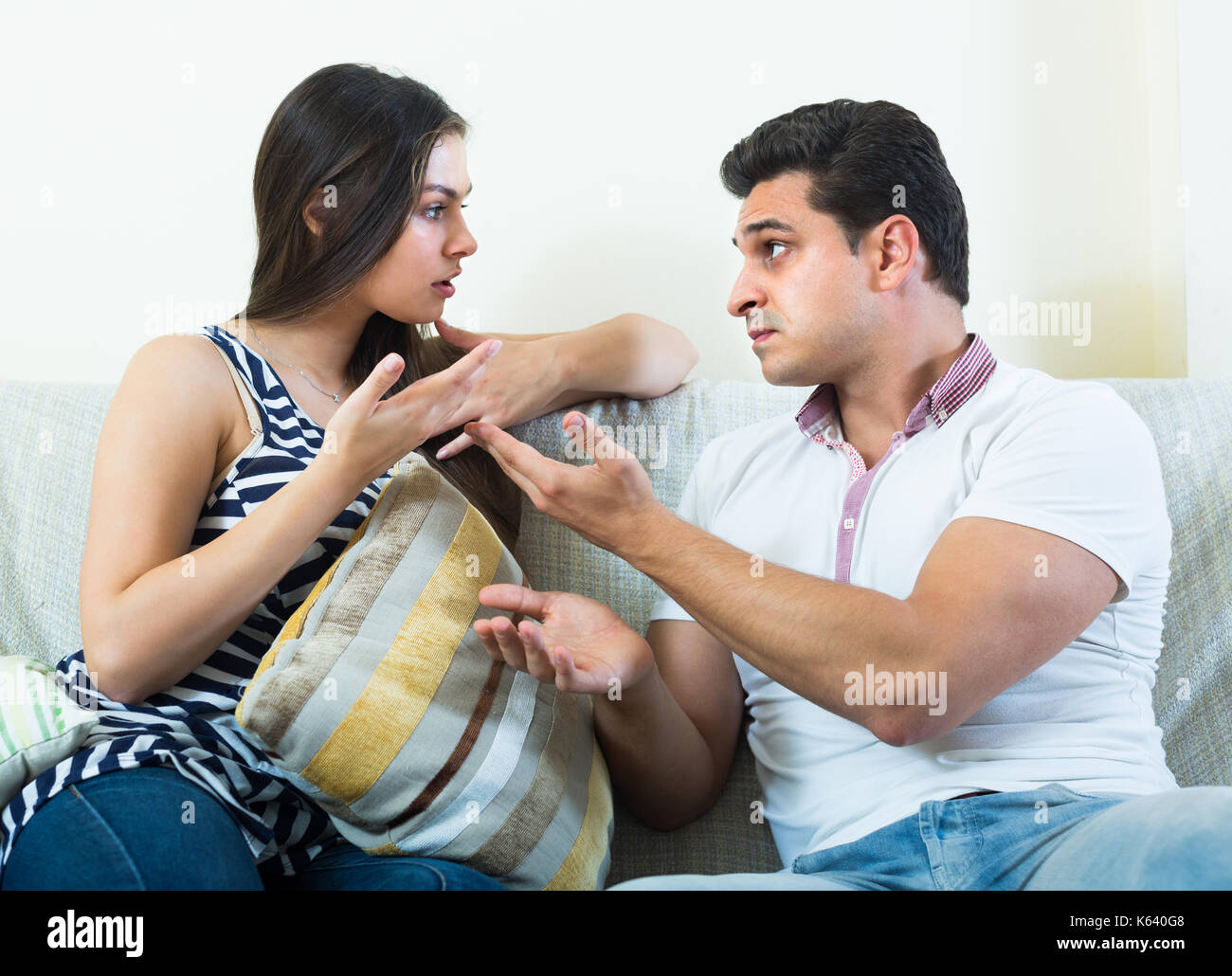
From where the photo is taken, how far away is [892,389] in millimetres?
1329

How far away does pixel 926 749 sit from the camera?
112cm

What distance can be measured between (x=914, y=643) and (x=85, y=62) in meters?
1.63

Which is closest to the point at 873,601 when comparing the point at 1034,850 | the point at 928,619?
the point at 928,619

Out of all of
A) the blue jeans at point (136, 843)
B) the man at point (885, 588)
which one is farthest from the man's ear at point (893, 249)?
the blue jeans at point (136, 843)

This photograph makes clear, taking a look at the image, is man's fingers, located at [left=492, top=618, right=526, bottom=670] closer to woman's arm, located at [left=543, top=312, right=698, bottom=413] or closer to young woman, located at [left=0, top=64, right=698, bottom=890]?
young woman, located at [left=0, top=64, right=698, bottom=890]

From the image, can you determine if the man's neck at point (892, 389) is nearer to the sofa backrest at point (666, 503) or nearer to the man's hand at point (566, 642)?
the sofa backrest at point (666, 503)

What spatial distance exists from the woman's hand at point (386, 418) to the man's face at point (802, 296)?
0.39 m

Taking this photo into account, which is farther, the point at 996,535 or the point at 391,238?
the point at 391,238

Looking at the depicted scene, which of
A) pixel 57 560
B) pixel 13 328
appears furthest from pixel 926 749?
pixel 13 328

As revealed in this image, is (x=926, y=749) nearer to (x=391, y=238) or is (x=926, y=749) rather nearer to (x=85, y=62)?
(x=391, y=238)

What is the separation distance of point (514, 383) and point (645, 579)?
0.34 m

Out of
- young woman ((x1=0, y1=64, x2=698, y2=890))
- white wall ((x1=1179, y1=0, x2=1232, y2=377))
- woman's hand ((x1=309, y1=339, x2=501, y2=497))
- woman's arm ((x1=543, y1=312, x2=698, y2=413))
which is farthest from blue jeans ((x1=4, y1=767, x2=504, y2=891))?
white wall ((x1=1179, y1=0, x2=1232, y2=377))
